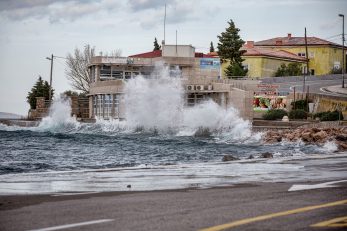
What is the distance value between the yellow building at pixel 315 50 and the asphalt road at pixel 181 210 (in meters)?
109

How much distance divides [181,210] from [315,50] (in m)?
113

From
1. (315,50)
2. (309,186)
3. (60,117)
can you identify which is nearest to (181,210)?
(309,186)

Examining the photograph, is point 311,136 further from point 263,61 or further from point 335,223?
point 263,61

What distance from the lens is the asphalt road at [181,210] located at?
25.5 ft

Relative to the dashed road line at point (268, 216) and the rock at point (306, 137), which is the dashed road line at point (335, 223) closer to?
the dashed road line at point (268, 216)

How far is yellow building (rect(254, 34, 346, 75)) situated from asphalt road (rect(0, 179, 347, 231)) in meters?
109

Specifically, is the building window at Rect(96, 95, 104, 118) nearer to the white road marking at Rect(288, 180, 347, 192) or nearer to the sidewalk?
the sidewalk

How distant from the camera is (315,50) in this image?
11919cm

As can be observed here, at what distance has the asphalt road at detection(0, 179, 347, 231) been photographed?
25.5 feet

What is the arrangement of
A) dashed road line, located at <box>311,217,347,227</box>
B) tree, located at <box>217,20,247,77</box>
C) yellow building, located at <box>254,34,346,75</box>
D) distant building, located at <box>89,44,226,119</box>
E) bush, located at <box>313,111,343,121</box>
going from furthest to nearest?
yellow building, located at <box>254,34,346,75</box>
tree, located at <box>217,20,247,77</box>
distant building, located at <box>89,44,226,119</box>
bush, located at <box>313,111,343,121</box>
dashed road line, located at <box>311,217,347,227</box>

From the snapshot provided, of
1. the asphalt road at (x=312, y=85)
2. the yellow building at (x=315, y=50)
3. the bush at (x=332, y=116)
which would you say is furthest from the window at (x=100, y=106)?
the yellow building at (x=315, y=50)

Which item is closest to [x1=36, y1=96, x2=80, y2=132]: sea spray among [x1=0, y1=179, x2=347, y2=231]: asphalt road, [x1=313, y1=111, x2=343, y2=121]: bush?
[x1=313, y1=111, x2=343, y2=121]: bush

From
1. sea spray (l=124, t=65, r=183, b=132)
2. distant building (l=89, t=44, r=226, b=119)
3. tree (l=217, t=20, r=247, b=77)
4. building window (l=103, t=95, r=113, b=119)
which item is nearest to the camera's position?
sea spray (l=124, t=65, r=183, b=132)

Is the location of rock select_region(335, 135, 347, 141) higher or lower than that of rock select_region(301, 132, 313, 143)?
higher
